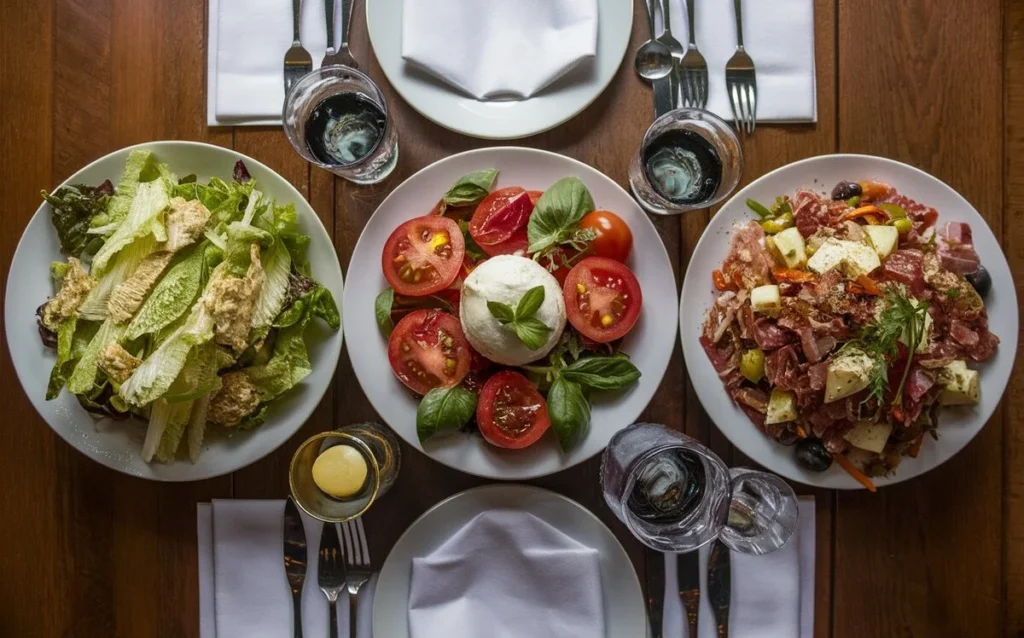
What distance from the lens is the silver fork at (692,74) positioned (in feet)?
5.07

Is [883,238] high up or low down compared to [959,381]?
up

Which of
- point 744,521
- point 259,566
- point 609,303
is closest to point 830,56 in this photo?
point 609,303

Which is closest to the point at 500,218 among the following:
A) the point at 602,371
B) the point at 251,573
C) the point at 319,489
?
the point at 602,371

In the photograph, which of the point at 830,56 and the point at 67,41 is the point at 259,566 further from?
the point at 830,56

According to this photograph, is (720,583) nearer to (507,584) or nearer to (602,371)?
(507,584)

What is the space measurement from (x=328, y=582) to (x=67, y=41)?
1.40m

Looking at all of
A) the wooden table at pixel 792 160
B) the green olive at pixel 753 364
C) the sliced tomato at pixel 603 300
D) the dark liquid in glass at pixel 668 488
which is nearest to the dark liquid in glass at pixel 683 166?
the wooden table at pixel 792 160

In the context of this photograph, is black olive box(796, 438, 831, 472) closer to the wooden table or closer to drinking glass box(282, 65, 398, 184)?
the wooden table

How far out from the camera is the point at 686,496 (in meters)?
1.36

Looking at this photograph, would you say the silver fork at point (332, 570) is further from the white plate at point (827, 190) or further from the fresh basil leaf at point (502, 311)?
the white plate at point (827, 190)

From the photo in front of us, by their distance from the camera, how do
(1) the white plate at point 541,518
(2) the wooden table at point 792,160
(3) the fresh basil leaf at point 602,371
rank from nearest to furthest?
1. (3) the fresh basil leaf at point 602,371
2. (1) the white plate at point 541,518
3. (2) the wooden table at point 792,160

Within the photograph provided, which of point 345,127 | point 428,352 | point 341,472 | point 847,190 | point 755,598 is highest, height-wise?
point 345,127

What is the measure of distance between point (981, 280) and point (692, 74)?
2.43 ft

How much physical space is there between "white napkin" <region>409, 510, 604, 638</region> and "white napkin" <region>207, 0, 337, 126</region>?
1049 millimetres
